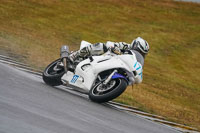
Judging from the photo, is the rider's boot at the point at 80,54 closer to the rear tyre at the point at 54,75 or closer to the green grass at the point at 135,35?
the rear tyre at the point at 54,75

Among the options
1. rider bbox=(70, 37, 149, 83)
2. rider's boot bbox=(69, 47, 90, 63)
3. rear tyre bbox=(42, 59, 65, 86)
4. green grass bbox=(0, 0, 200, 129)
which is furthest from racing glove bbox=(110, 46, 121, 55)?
green grass bbox=(0, 0, 200, 129)

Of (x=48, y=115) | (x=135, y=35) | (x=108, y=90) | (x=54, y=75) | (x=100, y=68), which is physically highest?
(x=48, y=115)

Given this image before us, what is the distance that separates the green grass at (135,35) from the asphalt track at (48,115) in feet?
12.3

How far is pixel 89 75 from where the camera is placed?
28.5 feet

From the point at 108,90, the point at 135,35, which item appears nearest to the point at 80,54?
the point at 108,90

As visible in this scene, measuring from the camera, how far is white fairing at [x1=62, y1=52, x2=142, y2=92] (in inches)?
339

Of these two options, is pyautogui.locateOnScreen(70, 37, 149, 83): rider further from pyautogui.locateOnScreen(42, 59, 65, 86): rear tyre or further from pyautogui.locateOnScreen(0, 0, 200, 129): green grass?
pyautogui.locateOnScreen(0, 0, 200, 129): green grass

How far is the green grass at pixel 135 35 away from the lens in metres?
14.8

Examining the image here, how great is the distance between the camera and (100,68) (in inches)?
341

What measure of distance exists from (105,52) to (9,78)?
2209mm

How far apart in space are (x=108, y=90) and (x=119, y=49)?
1135 mm

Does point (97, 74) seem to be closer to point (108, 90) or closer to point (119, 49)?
point (108, 90)

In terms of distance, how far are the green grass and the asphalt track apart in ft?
12.3

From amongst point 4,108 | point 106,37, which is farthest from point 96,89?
point 106,37
